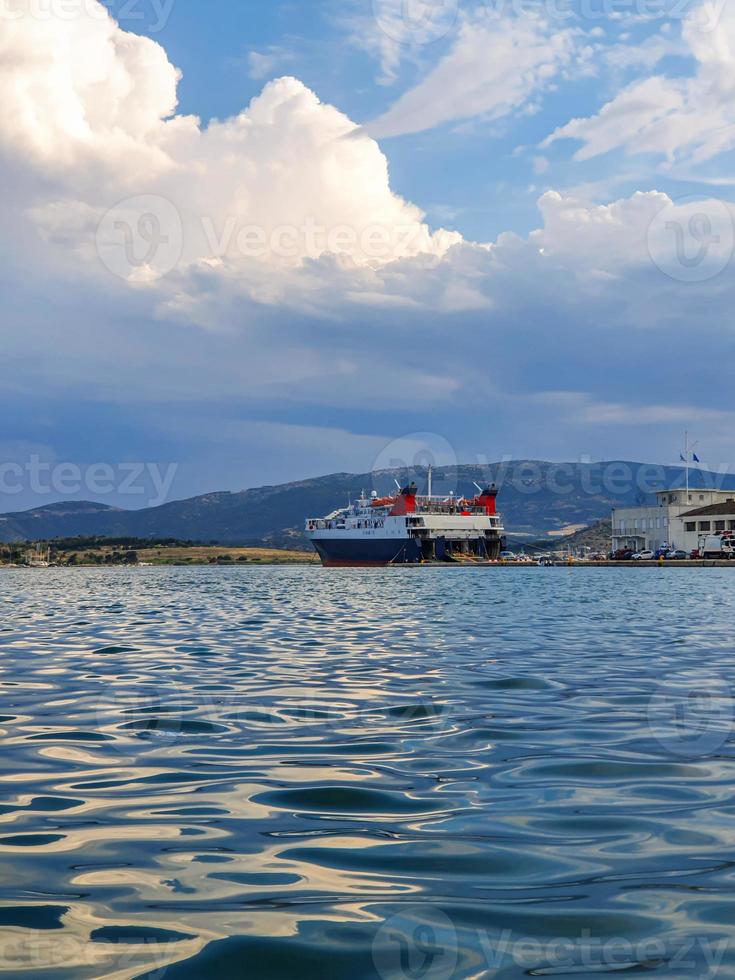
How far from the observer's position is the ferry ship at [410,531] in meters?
117

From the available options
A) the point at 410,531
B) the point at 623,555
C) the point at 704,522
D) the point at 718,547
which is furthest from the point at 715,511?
the point at 410,531

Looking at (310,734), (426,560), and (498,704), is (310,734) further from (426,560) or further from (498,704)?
(426,560)

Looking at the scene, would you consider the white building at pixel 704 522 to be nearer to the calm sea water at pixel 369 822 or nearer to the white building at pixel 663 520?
the white building at pixel 663 520

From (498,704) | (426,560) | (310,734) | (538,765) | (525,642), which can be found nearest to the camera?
(538,765)

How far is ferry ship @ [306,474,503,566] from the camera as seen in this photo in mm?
117250

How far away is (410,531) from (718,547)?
37.9 metres

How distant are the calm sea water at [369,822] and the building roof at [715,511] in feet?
373

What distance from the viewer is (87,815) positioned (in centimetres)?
660

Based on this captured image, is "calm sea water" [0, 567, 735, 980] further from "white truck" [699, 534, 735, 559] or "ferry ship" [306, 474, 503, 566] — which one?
"white truck" [699, 534, 735, 559]

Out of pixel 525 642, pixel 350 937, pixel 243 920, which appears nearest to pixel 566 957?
pixel 350 937

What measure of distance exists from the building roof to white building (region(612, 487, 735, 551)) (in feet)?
2.44

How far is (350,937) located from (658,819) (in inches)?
111

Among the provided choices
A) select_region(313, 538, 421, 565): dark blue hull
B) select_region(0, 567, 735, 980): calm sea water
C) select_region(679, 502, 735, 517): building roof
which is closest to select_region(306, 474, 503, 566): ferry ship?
select_region(313, 538, 421, 565): dark blue hull

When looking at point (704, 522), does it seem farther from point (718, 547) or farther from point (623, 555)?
point (623, 555)
